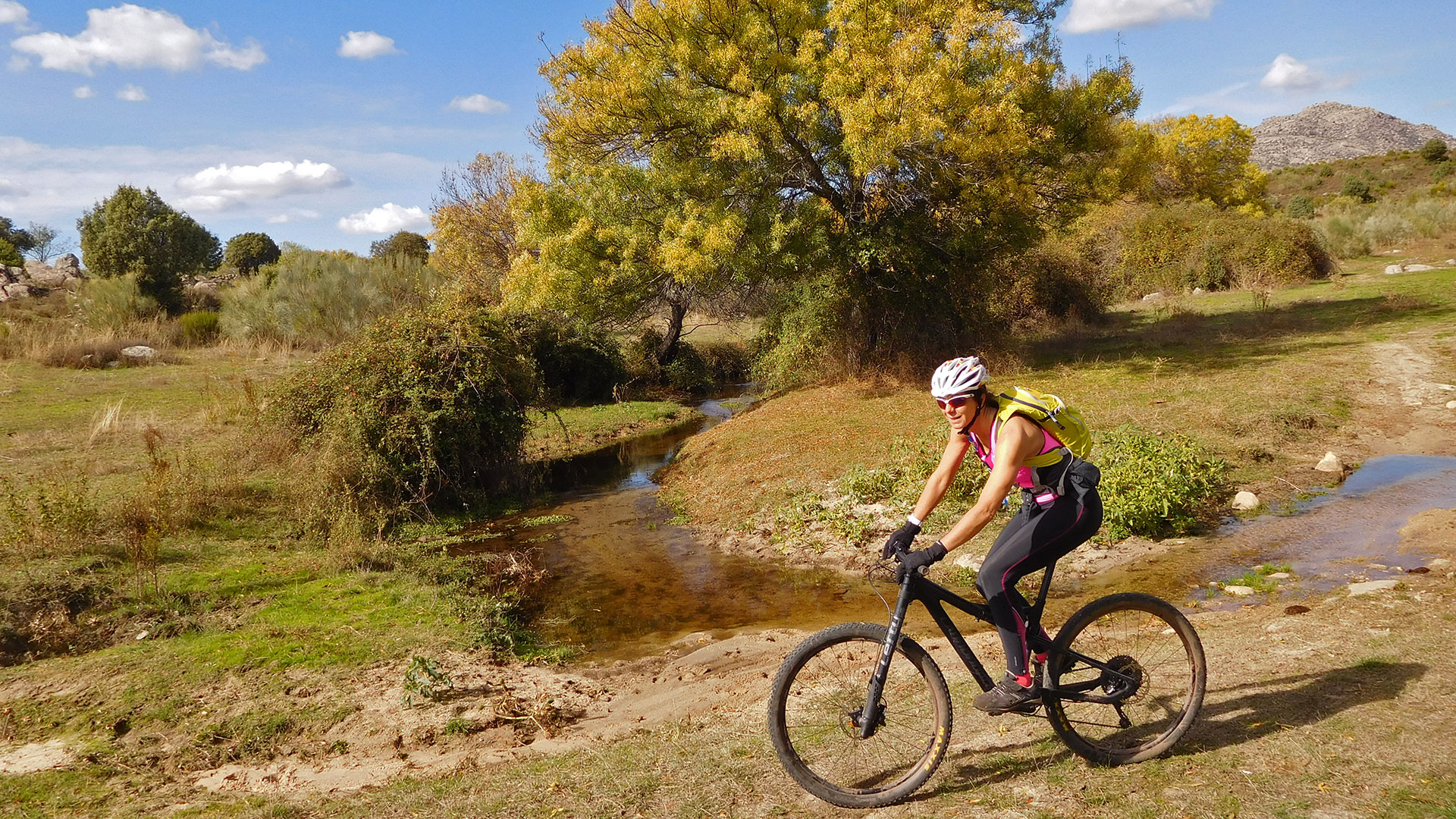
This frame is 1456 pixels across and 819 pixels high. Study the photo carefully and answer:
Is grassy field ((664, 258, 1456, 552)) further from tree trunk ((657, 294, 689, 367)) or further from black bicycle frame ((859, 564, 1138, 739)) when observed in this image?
tree trunk ((657, 294, 689, 367))

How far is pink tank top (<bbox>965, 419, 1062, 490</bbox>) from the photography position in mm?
4105

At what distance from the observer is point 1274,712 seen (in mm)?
4566

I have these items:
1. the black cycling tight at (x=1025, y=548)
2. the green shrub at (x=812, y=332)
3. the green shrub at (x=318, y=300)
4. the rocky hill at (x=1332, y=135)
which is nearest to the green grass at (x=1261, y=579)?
the black cycling tight at (x=1025, y=548)

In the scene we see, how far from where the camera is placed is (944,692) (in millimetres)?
4215

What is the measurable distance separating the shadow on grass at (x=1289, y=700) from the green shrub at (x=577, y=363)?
60.1 feet

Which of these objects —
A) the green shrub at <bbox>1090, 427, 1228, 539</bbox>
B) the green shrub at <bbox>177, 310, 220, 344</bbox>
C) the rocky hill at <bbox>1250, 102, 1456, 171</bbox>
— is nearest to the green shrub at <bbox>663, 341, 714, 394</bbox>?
the green shrub at <bbox>177, 310, 220, 344</bbox>

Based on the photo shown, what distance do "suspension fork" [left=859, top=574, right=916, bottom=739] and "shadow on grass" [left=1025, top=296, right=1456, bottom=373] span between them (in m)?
15.4

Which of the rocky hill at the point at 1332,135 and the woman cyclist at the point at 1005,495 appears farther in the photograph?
the rocky hill at the point at 1332,135

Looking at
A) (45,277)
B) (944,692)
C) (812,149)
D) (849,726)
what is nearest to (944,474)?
(944,692)

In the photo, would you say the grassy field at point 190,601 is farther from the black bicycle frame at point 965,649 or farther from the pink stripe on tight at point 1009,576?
the pink stripe on tight at point 1009,576

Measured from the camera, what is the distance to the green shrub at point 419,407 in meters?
12.6

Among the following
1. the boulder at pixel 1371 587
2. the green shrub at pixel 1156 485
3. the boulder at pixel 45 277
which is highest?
the boulder at pixel 45 277

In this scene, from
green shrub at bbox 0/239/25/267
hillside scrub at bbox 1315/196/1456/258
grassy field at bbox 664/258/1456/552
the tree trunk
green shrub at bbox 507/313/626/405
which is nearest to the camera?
grassy field at bbox 664/258/1456/552

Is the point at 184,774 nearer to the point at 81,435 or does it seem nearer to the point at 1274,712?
the point at 1274,712
